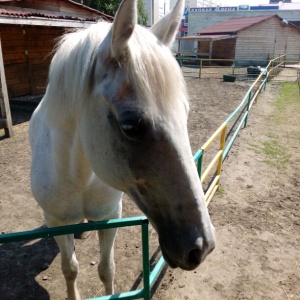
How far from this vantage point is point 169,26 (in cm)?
143

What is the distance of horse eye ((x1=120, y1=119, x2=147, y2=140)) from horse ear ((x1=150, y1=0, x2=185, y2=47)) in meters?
0.55

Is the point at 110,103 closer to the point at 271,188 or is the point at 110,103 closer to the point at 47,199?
the point at 47,199

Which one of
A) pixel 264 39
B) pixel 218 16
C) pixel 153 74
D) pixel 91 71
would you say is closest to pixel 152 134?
pixel 153 74

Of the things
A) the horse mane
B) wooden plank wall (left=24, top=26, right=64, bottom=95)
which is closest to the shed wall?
wooden plank wall (left=24, top=26, right=64, bottom=95)

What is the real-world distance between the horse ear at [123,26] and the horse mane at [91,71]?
4 cm

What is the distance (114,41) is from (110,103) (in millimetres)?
255

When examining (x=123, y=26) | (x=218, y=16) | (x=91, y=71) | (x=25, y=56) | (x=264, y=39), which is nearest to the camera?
(x=123, y=26)

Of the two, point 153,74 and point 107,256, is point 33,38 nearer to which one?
point 107,256

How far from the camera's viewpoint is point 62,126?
1564 millimetres

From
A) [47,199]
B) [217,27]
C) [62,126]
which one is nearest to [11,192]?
[47,199]

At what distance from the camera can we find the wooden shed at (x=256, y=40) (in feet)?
79.7

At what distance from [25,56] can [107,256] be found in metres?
10.5

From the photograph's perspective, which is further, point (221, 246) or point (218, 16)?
point (218, 16)

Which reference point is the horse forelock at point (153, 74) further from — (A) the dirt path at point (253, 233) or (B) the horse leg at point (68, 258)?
(A) the dirt path at point (253, 233)
